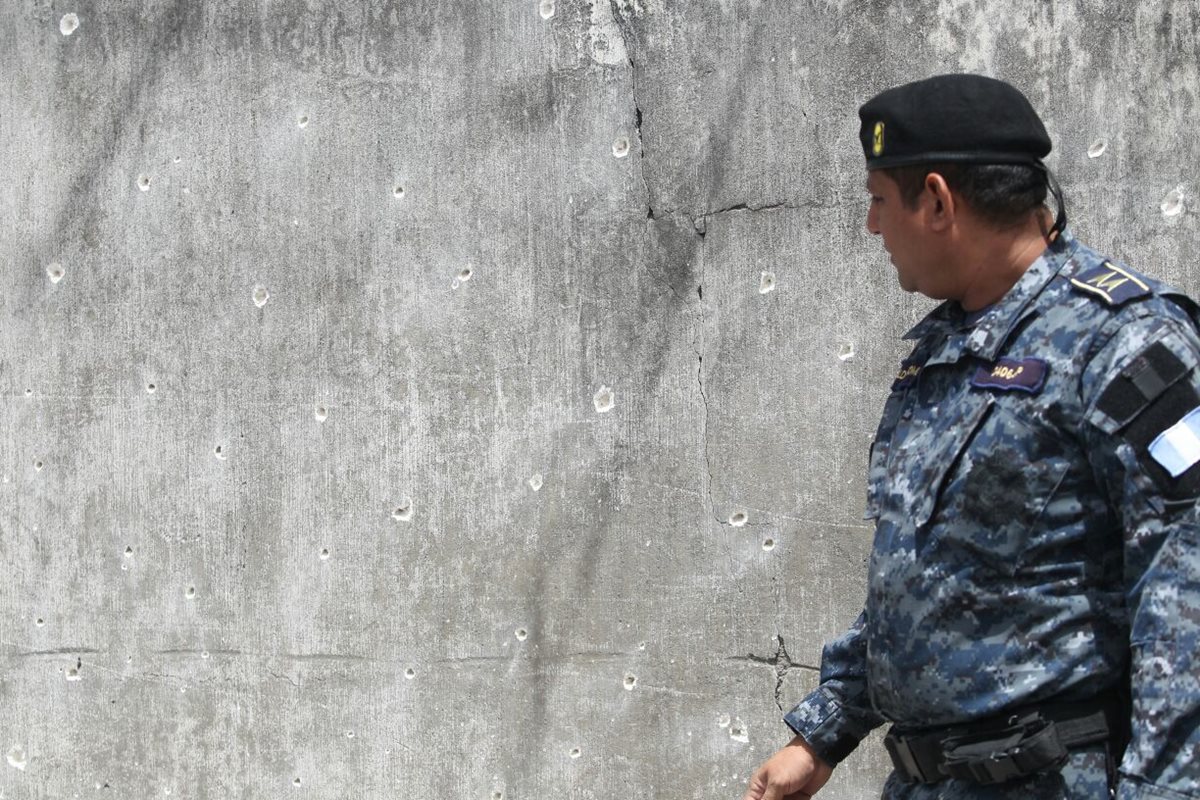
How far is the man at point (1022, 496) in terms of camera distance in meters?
1.34

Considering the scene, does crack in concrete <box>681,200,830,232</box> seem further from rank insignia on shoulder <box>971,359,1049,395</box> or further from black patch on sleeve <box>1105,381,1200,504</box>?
black patch on sleeve <box>1105,381,1200,504</box>

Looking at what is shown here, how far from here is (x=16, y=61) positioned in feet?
11.0

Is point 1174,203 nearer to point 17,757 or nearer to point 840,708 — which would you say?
point 840,708

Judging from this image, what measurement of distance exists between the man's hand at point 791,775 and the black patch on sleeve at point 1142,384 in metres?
0.65

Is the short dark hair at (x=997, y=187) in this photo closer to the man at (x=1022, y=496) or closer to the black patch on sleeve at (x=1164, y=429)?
the man at (x=1022, y=496)

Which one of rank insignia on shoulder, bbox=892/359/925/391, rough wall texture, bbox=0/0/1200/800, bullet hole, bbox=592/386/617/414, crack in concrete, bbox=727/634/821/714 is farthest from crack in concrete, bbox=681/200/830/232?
rank insignia on shoulder, bbox=892/359/925/391

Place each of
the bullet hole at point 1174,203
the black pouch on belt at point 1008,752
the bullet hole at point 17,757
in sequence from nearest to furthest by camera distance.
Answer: the black pouch on belt at point 1008,752
the bullet hole at point 1174,203
the bullet hole at point 17,757

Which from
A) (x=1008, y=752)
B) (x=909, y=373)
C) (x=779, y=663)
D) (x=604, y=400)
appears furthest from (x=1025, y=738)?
(x=604, y=400)

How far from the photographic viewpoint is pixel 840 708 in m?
1.78

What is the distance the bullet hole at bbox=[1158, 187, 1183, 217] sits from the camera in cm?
294

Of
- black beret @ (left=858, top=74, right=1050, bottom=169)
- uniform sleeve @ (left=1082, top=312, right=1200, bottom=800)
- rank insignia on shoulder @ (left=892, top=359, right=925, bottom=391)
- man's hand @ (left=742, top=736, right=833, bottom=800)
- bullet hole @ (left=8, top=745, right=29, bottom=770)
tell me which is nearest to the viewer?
uniform sleeve @ (left=1082, top=312, right=1200, bottom=800)

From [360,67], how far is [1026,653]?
230 centimetres

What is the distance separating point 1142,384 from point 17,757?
9.39 feet

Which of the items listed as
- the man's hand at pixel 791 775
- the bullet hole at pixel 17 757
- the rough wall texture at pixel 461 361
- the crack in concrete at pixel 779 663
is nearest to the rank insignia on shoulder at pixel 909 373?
the man's hand at pixel 791 775
